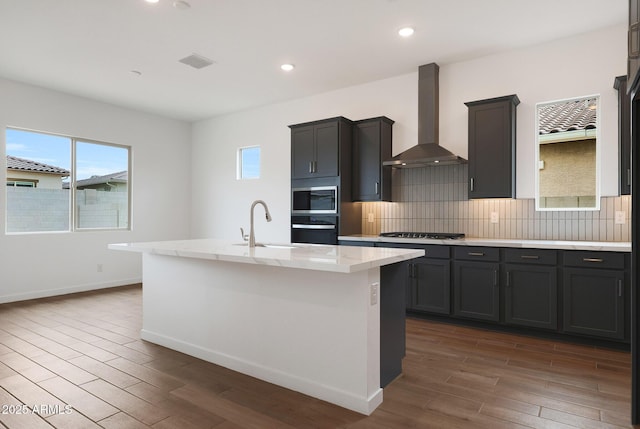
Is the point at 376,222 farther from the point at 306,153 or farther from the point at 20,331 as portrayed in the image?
the point at 20,331

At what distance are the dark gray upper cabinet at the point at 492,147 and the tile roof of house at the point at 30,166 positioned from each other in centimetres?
559

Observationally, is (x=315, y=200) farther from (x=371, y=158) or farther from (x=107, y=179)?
(x=107, y=179)

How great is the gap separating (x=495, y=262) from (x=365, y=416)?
7.35ft

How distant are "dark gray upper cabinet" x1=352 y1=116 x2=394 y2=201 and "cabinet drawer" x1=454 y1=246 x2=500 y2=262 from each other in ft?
3.71

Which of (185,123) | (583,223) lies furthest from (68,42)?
(583,223)

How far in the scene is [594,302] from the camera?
3.33 m

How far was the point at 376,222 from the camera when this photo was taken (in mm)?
5141

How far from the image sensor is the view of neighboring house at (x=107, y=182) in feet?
19.4

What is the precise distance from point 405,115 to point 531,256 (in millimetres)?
2227

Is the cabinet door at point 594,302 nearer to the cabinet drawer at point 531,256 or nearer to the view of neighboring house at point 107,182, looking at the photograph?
the cabinet drawer at point 531,256

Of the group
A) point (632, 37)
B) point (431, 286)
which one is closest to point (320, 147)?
point (431, 286)

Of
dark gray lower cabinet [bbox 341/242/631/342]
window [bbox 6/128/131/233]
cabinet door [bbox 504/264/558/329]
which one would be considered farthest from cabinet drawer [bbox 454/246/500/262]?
window [bbox 6/128/131/233]

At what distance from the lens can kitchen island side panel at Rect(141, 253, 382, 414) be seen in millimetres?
2285

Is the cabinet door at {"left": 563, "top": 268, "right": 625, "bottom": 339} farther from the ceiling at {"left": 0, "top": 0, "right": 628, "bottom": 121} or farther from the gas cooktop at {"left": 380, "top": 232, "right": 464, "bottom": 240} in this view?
the ceiling at {"left": 0, "top": 0, "right": 628, "bottom": 121}
